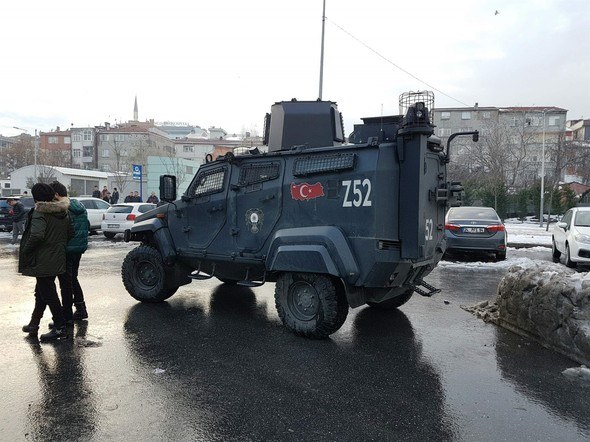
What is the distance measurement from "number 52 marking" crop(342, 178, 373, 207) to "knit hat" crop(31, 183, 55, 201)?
3.48 m

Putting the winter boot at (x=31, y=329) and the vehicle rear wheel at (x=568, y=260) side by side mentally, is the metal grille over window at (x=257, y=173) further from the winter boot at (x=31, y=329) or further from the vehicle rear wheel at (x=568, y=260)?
the vehicle rear wheel at (x=568, y=260)

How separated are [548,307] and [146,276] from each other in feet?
18.9

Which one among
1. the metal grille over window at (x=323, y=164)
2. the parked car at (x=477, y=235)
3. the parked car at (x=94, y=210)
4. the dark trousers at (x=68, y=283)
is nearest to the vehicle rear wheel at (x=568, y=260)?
the parked car at (x=477, y=235)

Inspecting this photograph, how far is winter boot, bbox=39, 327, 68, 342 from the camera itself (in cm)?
529

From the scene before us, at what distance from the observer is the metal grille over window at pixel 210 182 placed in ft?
21.6

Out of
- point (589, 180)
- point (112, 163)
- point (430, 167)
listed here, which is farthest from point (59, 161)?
point (430, 167)

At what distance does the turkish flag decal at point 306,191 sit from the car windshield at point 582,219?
8776 mm

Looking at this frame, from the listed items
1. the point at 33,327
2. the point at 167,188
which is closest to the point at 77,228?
the point at 33,327

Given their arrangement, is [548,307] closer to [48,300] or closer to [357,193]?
[357,193]

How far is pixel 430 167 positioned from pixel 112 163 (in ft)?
265

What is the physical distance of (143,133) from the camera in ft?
238

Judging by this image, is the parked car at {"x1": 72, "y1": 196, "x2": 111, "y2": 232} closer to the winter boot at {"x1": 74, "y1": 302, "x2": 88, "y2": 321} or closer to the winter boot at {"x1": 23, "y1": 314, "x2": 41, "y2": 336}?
the winter boot at {"x1": 74, "y1": 302, "x2": 88, "y2": 321}

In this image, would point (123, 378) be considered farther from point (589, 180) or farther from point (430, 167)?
point (589, 180)

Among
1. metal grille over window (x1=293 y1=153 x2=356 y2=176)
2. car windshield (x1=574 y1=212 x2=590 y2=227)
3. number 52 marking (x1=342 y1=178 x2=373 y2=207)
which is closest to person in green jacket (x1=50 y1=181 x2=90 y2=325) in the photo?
metal grille over window (x1=293 y1=153 x2=356 y2=176)
